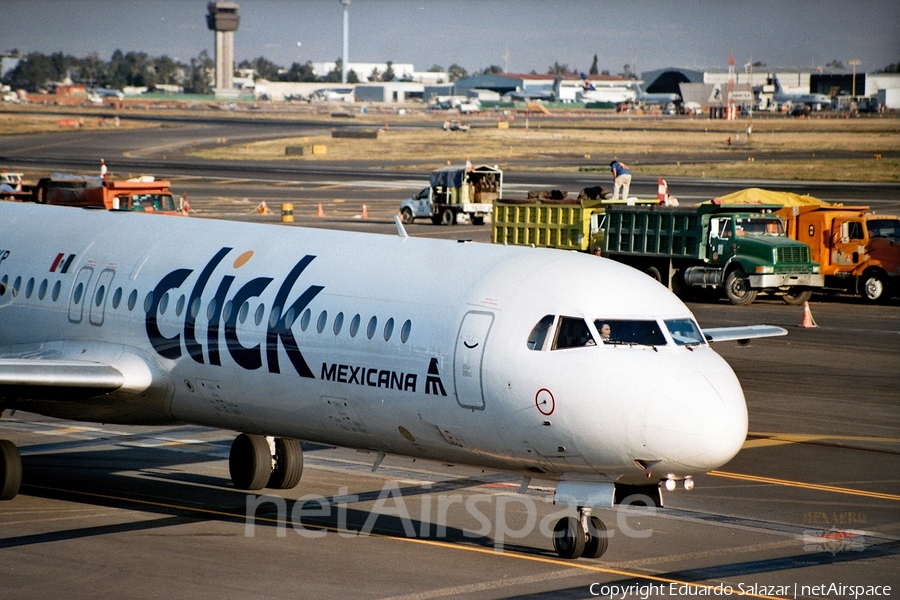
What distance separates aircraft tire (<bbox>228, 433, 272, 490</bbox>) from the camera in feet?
66.5

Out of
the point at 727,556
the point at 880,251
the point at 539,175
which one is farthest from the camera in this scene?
the point at 539,175

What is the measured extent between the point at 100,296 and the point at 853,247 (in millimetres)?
31839

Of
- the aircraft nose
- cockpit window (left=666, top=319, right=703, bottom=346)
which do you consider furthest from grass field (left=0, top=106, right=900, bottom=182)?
the aircraft nose

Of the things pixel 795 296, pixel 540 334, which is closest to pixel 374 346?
pixel 540 334

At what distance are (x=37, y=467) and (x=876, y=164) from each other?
302ft

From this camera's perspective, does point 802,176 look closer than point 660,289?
No

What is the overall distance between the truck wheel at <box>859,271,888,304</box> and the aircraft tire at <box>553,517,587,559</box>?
105 ft

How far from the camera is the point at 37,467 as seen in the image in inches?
877

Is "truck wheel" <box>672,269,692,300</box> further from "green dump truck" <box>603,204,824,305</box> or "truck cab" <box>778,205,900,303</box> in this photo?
"truck cab" <box>778,205,900,303</box>

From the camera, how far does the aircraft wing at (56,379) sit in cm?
1827

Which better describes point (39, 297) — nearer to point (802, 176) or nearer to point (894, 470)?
point (894, 470)

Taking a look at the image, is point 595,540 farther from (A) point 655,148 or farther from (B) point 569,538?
(A) point 655,148

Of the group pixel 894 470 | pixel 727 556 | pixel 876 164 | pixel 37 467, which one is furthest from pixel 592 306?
pixel 876 164

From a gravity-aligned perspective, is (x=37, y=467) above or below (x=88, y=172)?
below
